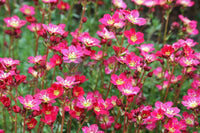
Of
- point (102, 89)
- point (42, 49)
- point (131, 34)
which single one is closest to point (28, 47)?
point (42, 49)

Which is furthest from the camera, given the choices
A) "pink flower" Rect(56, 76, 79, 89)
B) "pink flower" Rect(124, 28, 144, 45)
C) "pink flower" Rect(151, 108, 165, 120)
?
"pink flower" Rect(124, 28, 144, 45)

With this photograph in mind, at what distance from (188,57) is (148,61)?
305 mm

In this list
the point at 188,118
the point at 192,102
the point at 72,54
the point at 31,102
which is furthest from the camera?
the point at 188,118

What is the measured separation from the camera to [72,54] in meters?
1.74

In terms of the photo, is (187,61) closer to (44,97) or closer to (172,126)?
(172,126)

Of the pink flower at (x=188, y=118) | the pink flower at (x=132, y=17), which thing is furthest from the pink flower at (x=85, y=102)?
the pink flower at (x=188, y=118)

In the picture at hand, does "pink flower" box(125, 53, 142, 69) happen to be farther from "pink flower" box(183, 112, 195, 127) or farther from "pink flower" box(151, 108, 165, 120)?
"pink flower" box(183, 112, 195, 127)

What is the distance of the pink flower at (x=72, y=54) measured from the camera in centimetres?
169

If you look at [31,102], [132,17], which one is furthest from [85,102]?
[132,17]

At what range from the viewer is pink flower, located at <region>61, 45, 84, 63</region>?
5.53ft

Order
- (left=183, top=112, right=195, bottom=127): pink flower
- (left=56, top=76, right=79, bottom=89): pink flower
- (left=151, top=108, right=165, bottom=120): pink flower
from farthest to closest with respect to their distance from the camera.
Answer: (left=183, top=112, right=195, bottom=127): pink flower → (left=151, top=108, right=165, bottom=120): pink flower → (left=56, top=76, right=79, bottom=89): pink flower

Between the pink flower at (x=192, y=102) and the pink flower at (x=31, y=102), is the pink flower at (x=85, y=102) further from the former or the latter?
the pink flower at (x=192, y=102)

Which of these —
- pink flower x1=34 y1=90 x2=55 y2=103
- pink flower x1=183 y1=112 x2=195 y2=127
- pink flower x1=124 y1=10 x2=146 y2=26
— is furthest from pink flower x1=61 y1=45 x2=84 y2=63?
pink flower x1=183 y1=112 x2=195 y2=127

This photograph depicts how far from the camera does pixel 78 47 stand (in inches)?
69.4
